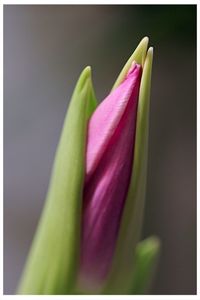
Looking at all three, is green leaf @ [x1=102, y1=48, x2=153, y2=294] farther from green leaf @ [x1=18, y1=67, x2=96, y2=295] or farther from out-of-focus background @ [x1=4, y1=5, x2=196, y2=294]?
out-of-focus background @ [x1=4, y1=5, x2=196, y2=294]

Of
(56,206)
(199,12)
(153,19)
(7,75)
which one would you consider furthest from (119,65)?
(56,206)

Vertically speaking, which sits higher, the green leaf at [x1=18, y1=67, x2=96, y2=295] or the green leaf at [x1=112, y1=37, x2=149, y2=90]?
the green leaf at [x1=112, y1=37, x2=149, y2=90]

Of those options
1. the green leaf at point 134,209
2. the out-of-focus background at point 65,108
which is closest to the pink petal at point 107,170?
the green leaf at point 134,209

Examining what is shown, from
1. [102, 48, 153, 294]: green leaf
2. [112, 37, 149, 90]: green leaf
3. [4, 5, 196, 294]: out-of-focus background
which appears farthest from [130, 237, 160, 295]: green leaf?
[4, 5, 196, 294]: out-of-focus background

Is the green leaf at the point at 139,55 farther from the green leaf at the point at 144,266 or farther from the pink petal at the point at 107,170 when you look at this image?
the green leaf at the point at 144,266

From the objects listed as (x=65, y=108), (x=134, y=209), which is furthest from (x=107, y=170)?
(x=65, y=108)

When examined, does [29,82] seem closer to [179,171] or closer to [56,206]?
[179,171]
